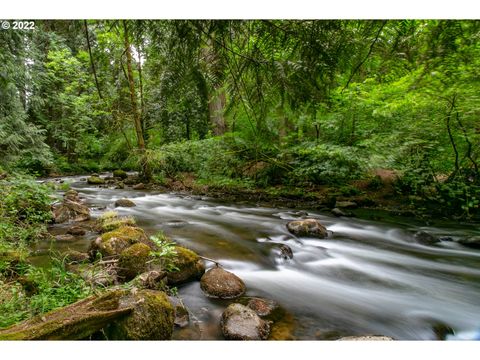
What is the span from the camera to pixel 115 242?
12.0 feet

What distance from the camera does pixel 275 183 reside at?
9.28m

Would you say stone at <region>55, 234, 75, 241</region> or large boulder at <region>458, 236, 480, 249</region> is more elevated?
stone at <region>55, 234, 75, 241</region>

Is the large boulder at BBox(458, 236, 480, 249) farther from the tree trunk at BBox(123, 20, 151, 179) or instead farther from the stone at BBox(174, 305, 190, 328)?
the tree trunk at BBox(123, 20, 151, 179)

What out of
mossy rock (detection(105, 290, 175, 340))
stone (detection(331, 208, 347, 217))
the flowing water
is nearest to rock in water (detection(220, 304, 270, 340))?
the flowing water

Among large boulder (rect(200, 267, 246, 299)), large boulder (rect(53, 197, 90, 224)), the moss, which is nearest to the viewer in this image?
large boulder (rect(200, 267, 246, 299))

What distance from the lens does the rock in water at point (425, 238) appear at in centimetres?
513

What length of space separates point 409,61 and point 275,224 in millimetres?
4106

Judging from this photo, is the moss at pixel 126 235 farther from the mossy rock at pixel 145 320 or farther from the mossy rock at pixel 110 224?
the mossy rock at pixel 145 320

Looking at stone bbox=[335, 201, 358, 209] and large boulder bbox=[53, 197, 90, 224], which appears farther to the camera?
stone bbox=[335, 201, 358, 209]

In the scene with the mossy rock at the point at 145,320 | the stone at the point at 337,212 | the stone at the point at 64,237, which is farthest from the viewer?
the stone at the point at 337,212

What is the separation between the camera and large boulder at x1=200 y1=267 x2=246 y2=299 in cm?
308

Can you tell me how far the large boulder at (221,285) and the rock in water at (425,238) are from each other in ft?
12.0

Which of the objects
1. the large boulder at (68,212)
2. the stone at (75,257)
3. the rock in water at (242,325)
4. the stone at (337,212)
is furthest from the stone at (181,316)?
the stone at (337,212)

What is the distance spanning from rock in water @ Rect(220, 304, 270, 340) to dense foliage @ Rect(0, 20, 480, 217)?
1.66 m
